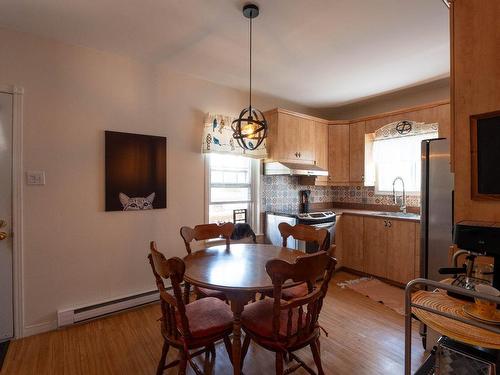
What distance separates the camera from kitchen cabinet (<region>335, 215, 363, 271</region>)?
3.71 metres

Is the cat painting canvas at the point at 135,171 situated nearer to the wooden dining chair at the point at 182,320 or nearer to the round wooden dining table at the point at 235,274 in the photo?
the round wooden dining table at the point at 235,274

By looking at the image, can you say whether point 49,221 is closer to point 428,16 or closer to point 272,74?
point 272,74

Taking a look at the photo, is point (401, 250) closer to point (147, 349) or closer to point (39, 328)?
point (147, 349)

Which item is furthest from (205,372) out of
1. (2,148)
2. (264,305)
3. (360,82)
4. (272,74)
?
(360,82)

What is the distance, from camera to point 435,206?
7.59 feet

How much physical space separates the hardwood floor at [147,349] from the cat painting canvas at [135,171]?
1137 mm

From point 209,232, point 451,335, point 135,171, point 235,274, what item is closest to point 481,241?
point 451,335

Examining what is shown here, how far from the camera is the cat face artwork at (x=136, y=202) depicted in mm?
2680

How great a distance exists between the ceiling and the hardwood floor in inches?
Result: 102

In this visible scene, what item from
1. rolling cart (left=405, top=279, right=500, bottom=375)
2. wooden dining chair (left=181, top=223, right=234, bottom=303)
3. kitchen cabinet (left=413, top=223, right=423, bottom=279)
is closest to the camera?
rolling cart (left=405, top=279, right=500, bottom=375)

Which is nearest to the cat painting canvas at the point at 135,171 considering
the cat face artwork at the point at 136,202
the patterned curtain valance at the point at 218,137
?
the cat face artwork at the point at 136,202

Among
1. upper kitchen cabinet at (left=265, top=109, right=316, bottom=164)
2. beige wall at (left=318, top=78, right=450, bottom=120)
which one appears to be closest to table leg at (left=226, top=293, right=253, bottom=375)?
upper kitchen cabinet at (left=265, top=109, right=316, bottom=164)

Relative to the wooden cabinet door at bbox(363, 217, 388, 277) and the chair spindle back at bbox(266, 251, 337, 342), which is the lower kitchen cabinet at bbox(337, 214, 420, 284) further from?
the chair spindle back at bbox(266, 251, 337, 342)

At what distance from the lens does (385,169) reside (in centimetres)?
399
